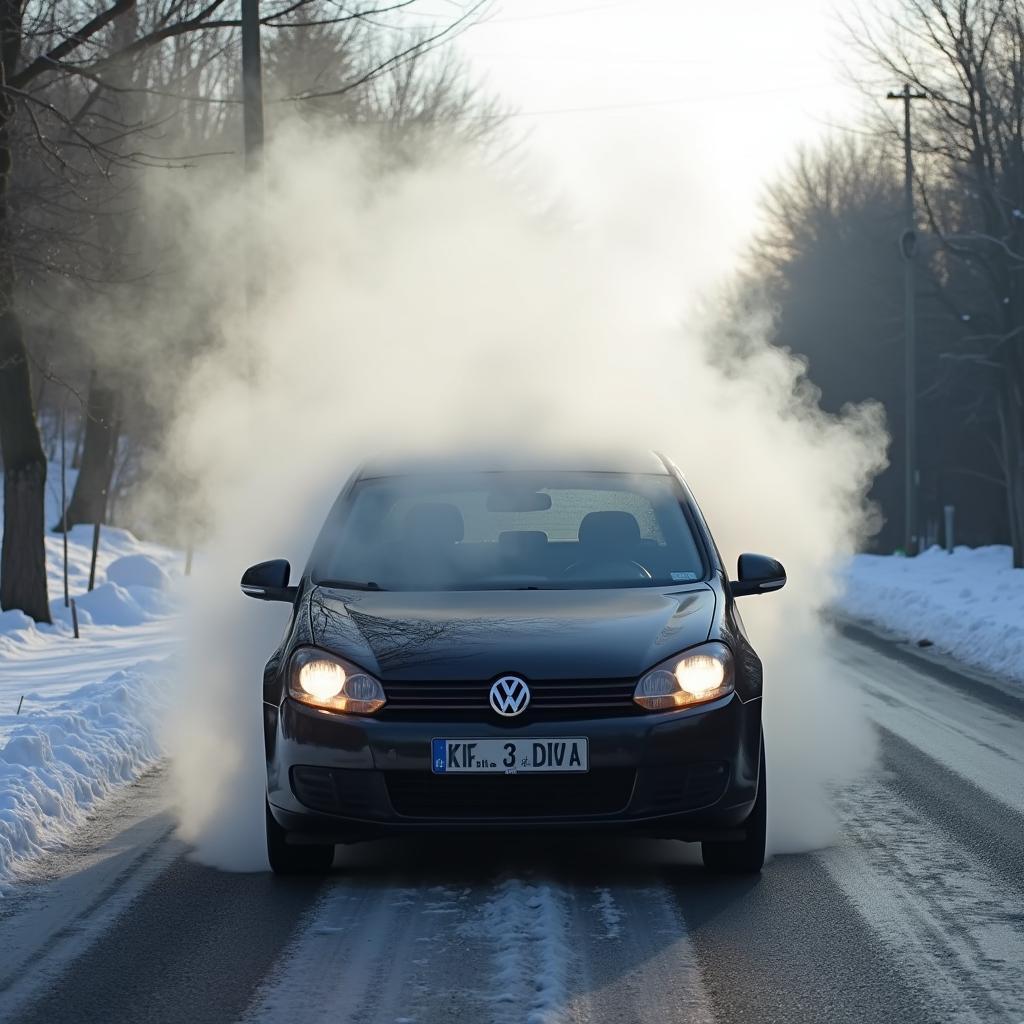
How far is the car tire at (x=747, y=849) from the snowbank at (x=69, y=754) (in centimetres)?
251

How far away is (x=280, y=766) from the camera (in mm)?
6211

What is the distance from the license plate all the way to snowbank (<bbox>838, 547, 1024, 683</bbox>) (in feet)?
28.1

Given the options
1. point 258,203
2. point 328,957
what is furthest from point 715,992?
point 258,203

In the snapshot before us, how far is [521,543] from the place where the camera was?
726 centimetres

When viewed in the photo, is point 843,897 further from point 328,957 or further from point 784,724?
point 784,724

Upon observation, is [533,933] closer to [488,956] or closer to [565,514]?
[488,956]

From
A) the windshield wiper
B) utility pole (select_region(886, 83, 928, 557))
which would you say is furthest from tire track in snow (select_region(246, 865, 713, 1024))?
utility pole (select_region(886, 83, 928, 557))

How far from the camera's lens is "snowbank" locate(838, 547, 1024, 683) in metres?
15.5

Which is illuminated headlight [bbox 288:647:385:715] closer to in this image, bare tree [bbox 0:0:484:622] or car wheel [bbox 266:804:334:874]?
car wheel [bbox 266:804:334:874]

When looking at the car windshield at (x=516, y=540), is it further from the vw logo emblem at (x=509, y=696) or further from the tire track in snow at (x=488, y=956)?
the tire track in snow at (x=488, y=956)

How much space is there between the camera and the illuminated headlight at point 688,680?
5984 millimetres

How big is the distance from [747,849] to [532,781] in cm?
93

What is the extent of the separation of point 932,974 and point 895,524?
51.3 meters

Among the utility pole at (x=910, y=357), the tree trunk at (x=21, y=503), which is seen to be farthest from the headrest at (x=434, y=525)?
the utility pole at (x=910, y=357)
